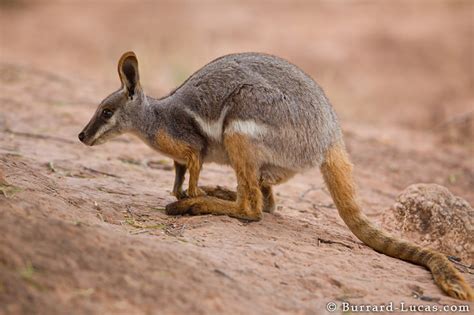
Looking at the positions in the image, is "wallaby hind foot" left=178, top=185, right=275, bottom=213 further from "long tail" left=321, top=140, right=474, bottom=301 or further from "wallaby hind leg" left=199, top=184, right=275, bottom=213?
"long tail" left=321, top=140, right=474, bottom=301

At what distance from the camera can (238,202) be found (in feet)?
17.5

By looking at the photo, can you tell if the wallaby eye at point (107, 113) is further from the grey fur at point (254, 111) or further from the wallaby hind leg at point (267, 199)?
the wallaby hind leg at point (267, 199)

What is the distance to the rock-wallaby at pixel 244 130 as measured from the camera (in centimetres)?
521

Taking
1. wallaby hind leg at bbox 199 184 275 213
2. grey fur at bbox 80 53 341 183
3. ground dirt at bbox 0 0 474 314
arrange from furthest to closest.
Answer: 1. wallaby hind leg at bbox 199 184 275 213
2. grey fur at bbox 80 53 341 183
3. ground dirt at bbox 0 0 474 314

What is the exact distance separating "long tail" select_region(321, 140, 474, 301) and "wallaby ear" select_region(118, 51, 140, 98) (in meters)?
1.66

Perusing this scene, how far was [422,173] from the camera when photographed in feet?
28.8

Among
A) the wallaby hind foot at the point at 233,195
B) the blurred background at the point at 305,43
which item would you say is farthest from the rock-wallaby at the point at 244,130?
the blurred background at the point at 305,43

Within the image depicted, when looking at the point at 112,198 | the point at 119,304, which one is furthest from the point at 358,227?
the point at 119,304

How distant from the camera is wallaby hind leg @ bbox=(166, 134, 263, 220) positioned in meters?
5.21

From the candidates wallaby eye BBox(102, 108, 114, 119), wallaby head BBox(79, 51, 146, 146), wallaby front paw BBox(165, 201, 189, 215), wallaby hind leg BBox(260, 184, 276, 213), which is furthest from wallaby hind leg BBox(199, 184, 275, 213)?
wallaby eye BBox(102, 108, 114, 119)

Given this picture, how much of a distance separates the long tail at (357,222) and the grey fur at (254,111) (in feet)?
0.41

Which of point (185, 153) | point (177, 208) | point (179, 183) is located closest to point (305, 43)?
point (179, 183)

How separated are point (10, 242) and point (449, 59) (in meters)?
13.3

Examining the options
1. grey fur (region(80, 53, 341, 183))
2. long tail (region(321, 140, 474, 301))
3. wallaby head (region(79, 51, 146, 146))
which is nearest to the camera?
long tail (region(321, 140, 474, 301))
